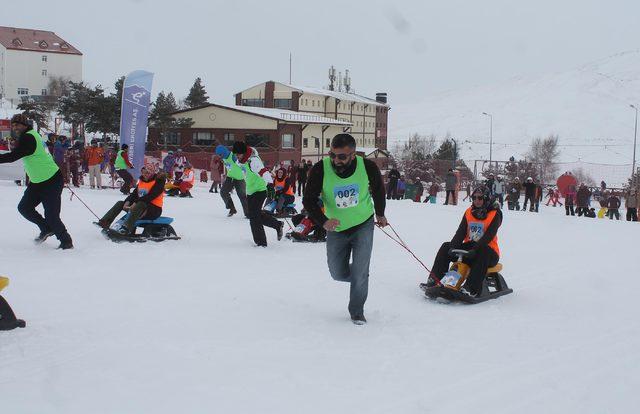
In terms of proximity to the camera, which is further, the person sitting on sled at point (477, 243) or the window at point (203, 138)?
the window at point (203, 138)

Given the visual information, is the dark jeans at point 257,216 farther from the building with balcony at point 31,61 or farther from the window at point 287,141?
the building with balcony at point 31,61

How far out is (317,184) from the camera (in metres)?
5.67

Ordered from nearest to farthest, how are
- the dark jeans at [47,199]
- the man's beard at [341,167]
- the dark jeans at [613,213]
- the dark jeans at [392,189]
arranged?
the man's beard at [341,167] < the dark jeans at [47,199] < the dark jeans at [613,213] < the dark jeans at [392,189]

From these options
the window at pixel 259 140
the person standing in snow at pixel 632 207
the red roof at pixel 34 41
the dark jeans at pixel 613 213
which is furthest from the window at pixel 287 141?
the red roof at pixel 34 41

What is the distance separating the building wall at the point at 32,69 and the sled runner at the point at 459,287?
78.4m

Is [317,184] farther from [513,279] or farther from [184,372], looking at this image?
[513,279]

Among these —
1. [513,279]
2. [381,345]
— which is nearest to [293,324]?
[381,345]

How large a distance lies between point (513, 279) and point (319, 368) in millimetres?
4632

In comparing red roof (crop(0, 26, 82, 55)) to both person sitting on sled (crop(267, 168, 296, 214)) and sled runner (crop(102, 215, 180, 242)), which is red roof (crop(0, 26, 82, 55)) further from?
sled runner (crop(102, 215, 180, 242))

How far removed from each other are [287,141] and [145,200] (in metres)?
35.7

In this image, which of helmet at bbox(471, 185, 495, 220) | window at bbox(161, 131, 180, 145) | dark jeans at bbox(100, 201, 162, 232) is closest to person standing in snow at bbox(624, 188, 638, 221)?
helmet at bbox(471, 185, 495, 220)

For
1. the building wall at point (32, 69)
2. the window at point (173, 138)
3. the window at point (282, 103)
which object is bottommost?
the window at point (173, 138)

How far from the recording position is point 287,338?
5.27 meters

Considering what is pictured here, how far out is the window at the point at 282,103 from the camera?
188 feet
